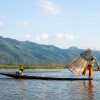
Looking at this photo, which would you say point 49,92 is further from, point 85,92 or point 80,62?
point 80,62

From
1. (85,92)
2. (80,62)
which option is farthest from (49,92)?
(80,62)

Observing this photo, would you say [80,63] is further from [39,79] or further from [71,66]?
[39,79]

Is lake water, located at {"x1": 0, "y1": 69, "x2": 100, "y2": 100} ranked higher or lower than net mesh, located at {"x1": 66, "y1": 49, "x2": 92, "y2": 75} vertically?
lower

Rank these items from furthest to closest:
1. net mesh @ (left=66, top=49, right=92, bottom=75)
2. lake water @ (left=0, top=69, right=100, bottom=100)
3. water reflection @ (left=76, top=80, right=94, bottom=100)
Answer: net mesh @ (left=66, top=49, right=92, bottom=75), water reflection @ (left=76, top=80, right=94, bottom=100), lake water @ (left=0, top=69, right=100, bottom=100)

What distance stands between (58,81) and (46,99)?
29.2 m

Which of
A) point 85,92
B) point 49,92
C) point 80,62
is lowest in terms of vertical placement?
point 85,92

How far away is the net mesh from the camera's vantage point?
70.1m

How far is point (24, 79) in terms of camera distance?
71.6 m

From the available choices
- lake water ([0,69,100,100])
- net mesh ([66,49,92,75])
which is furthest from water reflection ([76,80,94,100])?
net mesh ([66,49,92,75])

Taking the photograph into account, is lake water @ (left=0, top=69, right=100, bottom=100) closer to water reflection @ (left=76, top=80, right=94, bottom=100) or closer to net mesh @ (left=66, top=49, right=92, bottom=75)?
water reflection @ (left=76, top=80, right=94, bottom=100)

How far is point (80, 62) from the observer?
70.4 meters

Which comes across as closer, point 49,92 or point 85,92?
point 49,92

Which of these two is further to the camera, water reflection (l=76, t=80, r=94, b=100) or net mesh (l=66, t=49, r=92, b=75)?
net mesh (l=66, t=49, r=92, b=75)

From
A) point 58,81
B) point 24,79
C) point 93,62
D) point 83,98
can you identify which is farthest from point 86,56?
point 83,98
